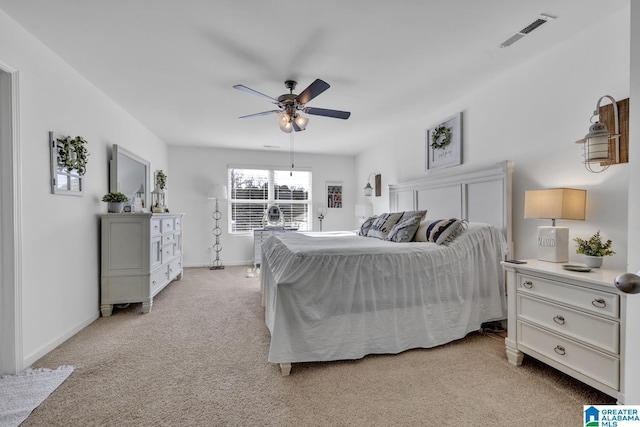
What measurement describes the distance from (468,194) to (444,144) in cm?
81

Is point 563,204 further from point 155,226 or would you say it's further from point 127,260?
point 127,260

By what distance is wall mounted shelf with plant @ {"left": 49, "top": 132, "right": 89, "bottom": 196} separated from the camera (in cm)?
248

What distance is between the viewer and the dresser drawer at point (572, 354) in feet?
5.24

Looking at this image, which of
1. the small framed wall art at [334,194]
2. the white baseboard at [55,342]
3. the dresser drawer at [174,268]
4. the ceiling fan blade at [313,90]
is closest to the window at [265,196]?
the small framed wall art at [334,194]

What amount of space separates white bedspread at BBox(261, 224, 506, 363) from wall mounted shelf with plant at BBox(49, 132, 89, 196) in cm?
193

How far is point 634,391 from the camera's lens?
0.66m

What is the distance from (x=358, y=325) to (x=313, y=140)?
12.7 ft

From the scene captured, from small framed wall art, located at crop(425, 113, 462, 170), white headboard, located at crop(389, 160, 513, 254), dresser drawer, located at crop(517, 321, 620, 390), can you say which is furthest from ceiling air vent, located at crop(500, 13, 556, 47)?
dresser drawer, located at crop(517, 321, 620, 390)

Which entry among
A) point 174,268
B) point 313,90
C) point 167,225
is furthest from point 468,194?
point 174,268

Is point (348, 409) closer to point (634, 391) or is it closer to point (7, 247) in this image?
point (634, 391)

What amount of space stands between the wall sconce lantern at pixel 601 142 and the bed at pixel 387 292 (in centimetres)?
77

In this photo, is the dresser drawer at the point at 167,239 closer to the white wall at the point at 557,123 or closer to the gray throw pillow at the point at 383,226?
the gray throw pillow at the point at 383,226

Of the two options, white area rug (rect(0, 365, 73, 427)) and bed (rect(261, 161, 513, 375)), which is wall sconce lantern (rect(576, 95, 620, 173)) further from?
white area rug (rect(0, 365, 73, 427))

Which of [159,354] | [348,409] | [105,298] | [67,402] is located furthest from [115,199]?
[348,409]
